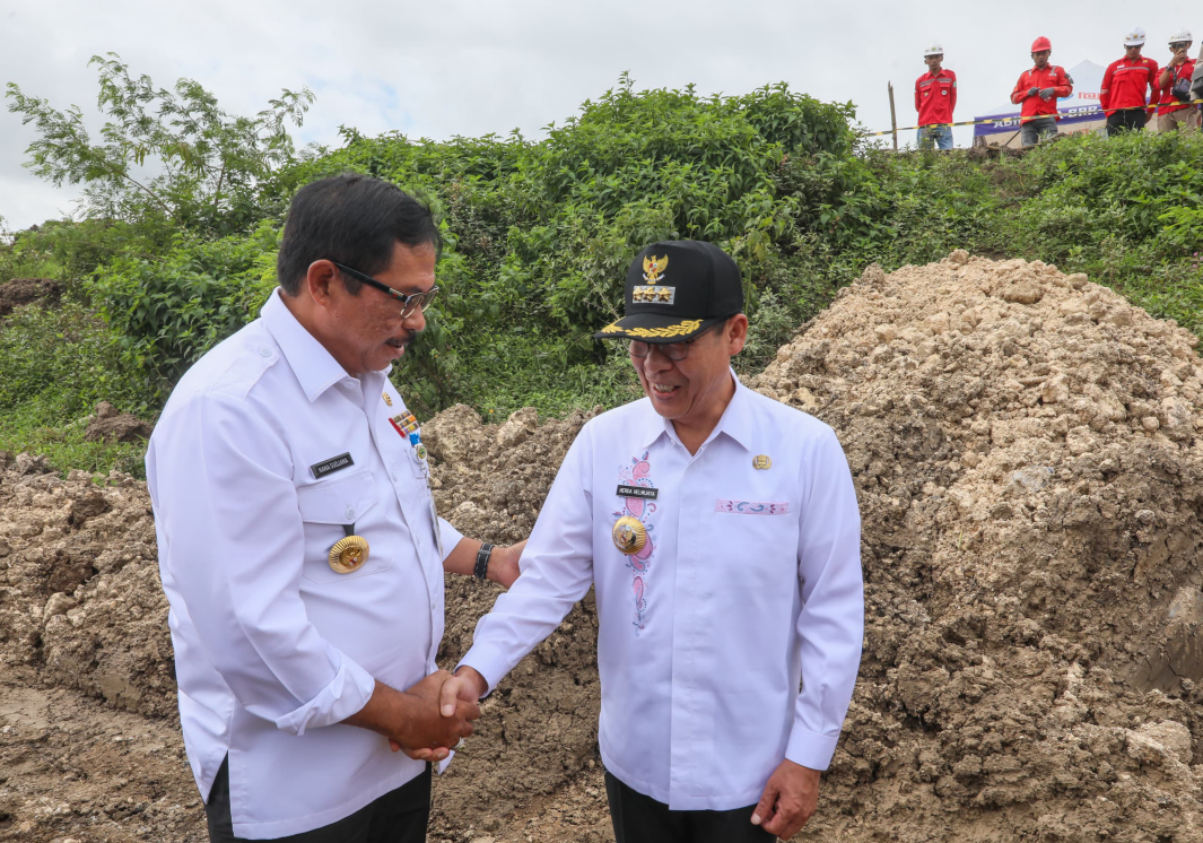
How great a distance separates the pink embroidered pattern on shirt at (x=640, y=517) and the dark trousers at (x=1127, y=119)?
39.7 feet

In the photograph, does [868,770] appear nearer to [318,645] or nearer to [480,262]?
[318,645]

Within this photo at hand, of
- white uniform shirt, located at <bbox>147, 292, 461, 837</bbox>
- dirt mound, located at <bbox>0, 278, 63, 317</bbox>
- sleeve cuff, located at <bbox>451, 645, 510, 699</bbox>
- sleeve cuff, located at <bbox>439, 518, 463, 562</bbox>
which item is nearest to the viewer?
white uniform shirt, located at <bbox>147, 292, 461, 837</bbox>

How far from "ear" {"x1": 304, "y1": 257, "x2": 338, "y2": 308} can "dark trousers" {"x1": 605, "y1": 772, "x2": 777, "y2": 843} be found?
1.35 meters

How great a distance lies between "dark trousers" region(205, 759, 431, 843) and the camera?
1.97 m

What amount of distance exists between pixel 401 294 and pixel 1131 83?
12.8 meters

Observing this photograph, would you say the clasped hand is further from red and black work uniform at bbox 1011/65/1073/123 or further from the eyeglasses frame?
red and black work uniform at bbox 1011/65/1073/123

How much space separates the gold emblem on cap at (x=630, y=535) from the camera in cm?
210

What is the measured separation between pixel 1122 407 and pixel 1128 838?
2.13 m

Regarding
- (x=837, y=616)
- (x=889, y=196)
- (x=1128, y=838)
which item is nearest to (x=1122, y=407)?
(x=1128, y=838)

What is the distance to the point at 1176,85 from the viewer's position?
11711mm

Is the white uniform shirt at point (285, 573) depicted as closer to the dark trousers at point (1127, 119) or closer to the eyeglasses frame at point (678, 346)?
the eyeglasses frame at point (678, 346)

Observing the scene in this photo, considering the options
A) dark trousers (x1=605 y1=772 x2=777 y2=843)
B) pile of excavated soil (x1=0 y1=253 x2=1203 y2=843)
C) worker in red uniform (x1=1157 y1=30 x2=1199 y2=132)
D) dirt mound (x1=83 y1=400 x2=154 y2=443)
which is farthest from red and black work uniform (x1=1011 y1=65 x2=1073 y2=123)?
dark trousers (x1=605 y1=772 x2=777 y2=843)

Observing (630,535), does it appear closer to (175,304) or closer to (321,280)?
(321,280)

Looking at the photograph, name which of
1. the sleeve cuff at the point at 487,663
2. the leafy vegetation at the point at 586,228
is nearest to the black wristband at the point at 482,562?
the sleeve cuff at the point at 487,663
